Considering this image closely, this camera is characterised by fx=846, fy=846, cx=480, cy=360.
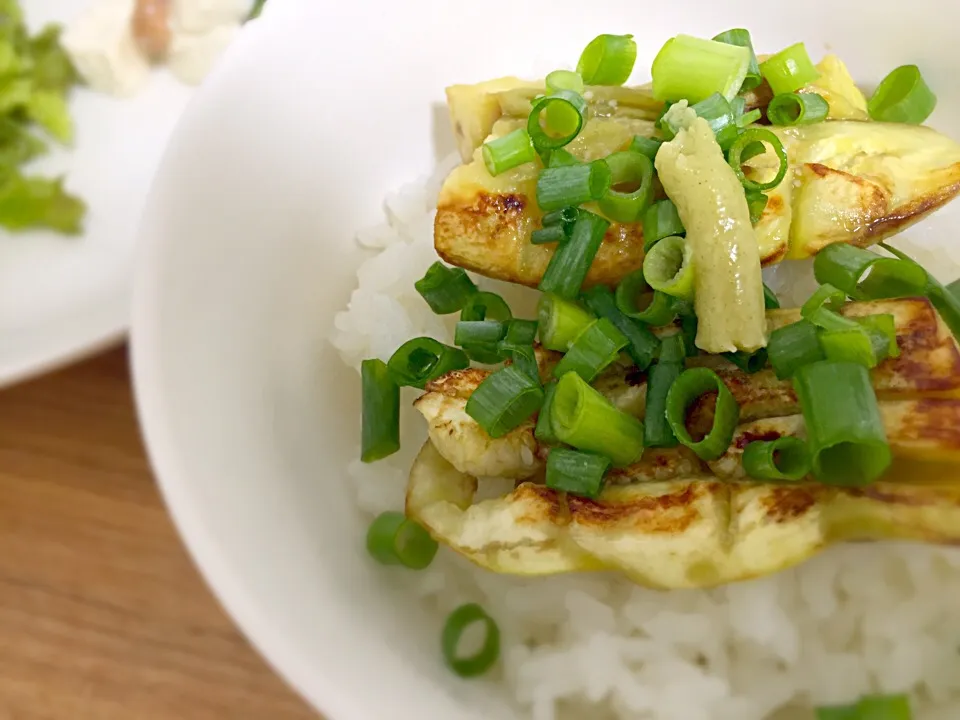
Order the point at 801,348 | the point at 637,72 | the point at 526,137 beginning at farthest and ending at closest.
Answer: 1. the point at 637,72
2. the point at 526,137
3. the point at 801,348

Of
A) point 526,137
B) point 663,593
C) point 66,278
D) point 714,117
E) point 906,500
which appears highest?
point 714,117

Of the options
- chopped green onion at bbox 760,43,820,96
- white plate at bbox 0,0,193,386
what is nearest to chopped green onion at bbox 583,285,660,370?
chopped green onion at bbox 760,43,820,96

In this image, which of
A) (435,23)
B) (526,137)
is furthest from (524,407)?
(435,23)

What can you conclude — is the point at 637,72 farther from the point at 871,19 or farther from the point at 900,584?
the point at 900,584

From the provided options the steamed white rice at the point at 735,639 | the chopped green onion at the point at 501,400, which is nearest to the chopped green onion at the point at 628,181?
the chopped green onion at the point at 501,400

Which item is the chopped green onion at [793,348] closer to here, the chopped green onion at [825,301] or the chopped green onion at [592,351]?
the chopped green onion at [825,301]

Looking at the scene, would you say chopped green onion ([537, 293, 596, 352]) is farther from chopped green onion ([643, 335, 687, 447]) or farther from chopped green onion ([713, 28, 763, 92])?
chopped green onion ([713, 28, 763, 92])
